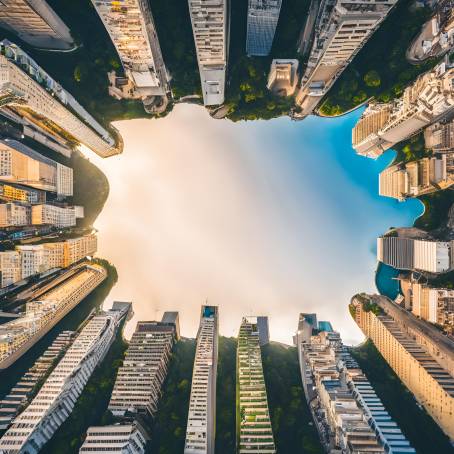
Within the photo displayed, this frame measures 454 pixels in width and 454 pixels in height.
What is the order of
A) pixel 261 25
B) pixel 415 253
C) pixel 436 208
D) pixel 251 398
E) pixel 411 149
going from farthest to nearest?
1. pixel 436 208
2. pixel 411 149
3. pixel 415 253
4. pixel 251 398
5. pixel 261 25

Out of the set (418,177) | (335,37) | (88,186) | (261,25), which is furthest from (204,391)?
(261,25)

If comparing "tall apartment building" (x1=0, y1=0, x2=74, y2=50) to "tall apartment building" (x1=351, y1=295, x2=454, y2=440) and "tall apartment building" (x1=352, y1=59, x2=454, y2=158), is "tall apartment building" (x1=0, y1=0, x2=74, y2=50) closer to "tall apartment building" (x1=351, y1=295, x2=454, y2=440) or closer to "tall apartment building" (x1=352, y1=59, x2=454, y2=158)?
"tall apartment building" (x1=352, y1=59, x2=454, y2=158)

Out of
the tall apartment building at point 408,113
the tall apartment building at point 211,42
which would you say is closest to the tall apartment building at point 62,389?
the tall apartment building at point 211,42

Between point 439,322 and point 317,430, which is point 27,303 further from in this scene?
point 439,322

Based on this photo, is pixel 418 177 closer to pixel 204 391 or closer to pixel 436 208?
pixel 436 208

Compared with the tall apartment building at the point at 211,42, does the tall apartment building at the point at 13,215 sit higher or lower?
lower

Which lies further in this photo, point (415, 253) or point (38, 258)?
point (415, 253)

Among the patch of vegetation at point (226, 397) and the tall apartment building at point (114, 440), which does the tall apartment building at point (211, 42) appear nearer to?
the patch of vegetation at point (226, 397)
